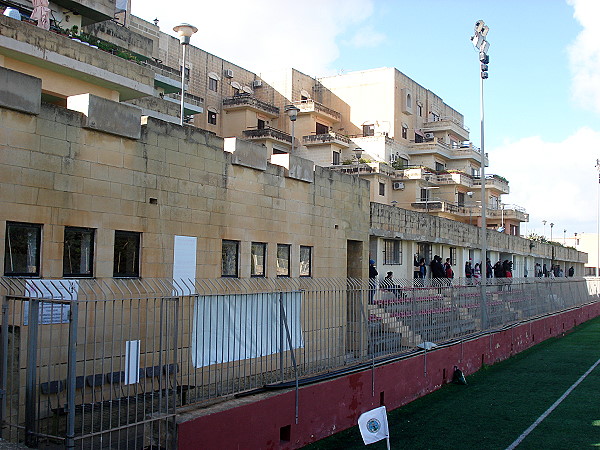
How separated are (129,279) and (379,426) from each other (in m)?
5.27

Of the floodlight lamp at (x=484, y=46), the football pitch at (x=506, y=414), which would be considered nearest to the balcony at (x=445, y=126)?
the floodlight lamp at (x=484, y=46)

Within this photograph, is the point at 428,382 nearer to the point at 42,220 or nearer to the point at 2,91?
the point at 42,220

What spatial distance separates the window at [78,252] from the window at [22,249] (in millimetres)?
490

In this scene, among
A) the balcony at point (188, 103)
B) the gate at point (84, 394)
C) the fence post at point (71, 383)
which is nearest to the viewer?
the fence post at point (71, 383)

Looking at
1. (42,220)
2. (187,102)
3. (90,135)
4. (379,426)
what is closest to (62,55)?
(90,135)

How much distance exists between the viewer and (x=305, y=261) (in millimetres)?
15984

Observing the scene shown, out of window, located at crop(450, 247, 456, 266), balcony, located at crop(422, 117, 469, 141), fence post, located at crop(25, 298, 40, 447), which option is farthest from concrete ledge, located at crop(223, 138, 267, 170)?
balcony, located at crop(422, 117, 469, 141)

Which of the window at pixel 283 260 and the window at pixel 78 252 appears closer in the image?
the window at pixel 78 252

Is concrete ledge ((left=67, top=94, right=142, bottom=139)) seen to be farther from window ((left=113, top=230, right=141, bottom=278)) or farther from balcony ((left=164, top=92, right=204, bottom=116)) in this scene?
balcony ((left=164, top=92, right=204, bottom=116))

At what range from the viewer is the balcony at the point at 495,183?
6328 cm

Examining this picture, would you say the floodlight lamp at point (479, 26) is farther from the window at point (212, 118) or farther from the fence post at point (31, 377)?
the window at point (212, 118)

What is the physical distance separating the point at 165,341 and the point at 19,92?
4405 mm

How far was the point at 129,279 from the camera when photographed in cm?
1115

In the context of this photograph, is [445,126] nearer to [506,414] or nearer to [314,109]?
[314,109]
